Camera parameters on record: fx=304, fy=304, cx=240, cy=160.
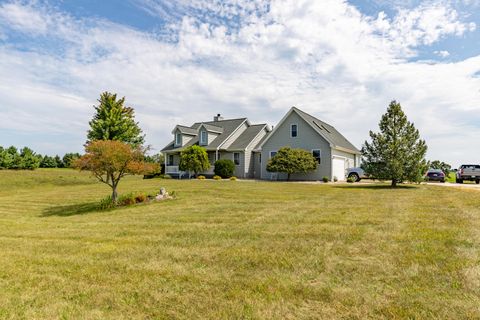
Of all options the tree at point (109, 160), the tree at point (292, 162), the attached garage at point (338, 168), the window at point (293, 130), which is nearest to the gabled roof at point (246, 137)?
the window at point (293, 130)

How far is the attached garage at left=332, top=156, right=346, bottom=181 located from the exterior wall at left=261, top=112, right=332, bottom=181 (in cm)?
76

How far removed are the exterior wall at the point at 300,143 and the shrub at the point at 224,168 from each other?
10.2ft

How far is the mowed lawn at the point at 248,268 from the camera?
11.1 ft

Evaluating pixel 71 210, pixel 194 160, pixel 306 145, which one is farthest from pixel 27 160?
pixel 306 145

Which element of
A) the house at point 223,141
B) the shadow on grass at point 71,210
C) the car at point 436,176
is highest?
the house at point 223,141

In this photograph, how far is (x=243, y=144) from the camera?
103 feet

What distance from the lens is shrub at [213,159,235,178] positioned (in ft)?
95.8

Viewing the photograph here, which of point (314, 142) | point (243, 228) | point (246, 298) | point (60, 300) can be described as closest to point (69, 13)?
point (243, 228)

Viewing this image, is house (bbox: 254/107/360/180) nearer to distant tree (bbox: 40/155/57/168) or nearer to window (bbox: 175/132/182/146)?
window (bbox: 175/132/182/146)

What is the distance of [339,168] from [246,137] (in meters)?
10.4

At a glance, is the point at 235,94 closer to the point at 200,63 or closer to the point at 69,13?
the point at 200,63

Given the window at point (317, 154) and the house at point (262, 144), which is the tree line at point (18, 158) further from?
the window at point (317, 154)

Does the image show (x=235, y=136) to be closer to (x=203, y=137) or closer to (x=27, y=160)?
(x=203, y=137)

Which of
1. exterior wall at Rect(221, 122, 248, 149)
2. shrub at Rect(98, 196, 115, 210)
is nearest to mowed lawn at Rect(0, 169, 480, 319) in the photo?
shrub at Rect(98, 196, 115, 210)
